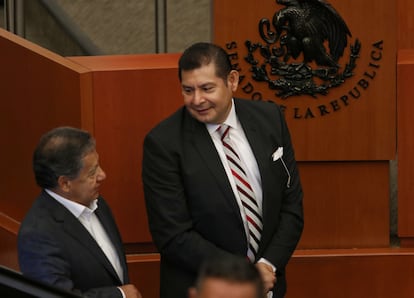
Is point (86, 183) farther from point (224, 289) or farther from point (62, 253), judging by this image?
point (224, 289)

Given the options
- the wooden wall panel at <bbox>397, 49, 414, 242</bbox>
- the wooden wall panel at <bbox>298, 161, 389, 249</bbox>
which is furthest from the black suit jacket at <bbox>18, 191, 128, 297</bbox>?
the wooden wall panel at <bbox>397, 49, 414, 242</bbox>

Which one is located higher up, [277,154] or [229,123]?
[229,123]

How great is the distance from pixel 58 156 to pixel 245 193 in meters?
0.96

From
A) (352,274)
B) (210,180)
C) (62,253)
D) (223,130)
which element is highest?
(223,130)

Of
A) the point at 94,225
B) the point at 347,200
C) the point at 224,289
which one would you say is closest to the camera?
the point at 224,289

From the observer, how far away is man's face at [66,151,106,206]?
15.0ft

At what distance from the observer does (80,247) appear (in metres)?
4.54

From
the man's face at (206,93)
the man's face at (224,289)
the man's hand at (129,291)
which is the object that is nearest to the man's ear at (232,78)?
the man's face at (206,93)

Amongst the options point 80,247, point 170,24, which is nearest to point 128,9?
point 170,24

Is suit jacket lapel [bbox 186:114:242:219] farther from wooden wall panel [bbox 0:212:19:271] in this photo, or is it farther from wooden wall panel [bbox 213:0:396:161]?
wooden wall panel [bbox 0:212:19:271]

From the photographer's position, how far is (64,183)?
14.9 ft

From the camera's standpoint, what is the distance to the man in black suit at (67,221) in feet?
14.6

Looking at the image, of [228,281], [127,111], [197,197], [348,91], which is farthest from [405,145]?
[228,281]

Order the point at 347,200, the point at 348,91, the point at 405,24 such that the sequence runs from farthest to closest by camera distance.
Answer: the point at 405,24
the point at 347,200
the point at 348,91
